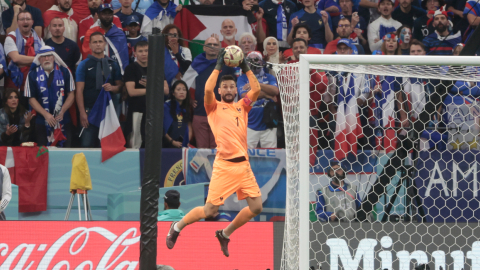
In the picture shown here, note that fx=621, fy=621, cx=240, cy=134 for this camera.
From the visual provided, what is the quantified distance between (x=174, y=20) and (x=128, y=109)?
5.72 ft

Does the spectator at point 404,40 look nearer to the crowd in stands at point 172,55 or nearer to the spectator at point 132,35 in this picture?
the crowd in stands at point 172,55

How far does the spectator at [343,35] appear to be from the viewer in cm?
931

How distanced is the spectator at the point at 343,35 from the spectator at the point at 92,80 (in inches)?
124

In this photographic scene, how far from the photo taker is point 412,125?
26.1 feet

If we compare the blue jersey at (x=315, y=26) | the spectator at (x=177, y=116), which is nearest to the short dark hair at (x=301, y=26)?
the blue jersey at (x=315, y=26)

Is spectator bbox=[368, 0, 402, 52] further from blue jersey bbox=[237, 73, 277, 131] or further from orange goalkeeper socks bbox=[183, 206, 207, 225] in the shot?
orange goalkeeper socks bbox=[183, 206, 207, 225]

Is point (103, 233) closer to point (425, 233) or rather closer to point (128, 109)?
point (128, 109)

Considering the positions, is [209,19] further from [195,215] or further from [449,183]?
[449,183]

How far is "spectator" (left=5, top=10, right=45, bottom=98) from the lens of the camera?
348 inches

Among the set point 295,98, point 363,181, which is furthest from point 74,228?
point 363,181

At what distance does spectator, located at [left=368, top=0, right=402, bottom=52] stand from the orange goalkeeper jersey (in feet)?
12.8

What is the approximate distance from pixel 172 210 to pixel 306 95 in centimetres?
286

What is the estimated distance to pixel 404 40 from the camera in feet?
31.0

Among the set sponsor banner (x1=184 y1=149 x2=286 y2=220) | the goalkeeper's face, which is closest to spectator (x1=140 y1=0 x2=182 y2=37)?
sponsor banner (x1=184 y1=149 x2=286 y2=220)
